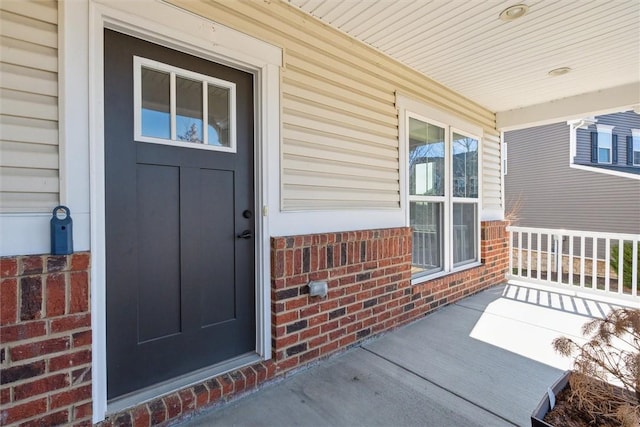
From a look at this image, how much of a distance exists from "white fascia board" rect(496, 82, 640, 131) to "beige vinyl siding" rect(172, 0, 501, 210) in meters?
2.40

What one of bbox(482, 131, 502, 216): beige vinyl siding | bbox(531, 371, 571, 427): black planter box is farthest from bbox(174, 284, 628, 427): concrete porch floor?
bbox(482, 131, 502, 216): beige vinyl siding

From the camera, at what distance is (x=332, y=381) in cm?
222

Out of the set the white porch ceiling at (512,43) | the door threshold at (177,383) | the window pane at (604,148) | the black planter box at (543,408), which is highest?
the window pane at (604,148)

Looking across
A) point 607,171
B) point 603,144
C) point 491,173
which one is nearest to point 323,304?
point 491,173

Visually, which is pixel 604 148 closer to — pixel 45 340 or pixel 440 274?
pixel 440 274

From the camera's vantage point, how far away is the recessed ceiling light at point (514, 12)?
2.33 meters

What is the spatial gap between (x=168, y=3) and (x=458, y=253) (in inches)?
162

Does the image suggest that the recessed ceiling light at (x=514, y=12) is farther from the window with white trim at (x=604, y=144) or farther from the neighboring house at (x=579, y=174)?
the window with white trim at (x=604, y=144)

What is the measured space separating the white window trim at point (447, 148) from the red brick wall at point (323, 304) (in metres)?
0.39

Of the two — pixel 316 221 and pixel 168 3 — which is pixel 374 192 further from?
pixel 168 3

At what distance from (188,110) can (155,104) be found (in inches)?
7.4

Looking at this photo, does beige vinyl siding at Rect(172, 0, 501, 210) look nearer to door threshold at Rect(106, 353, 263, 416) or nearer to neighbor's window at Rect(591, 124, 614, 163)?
door threshold at Rect(106, 353, 263, 416)

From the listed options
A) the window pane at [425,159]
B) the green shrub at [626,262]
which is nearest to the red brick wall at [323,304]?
the window pane at [425,159]

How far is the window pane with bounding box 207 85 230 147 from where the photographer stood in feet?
6.82
